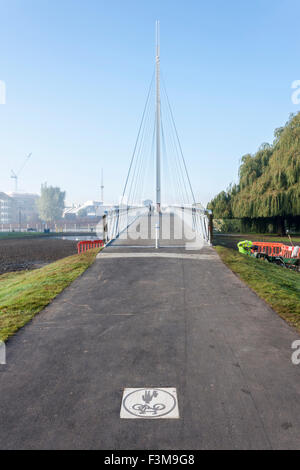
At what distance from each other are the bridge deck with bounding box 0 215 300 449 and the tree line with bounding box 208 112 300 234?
81.2ft

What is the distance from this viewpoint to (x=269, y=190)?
3036 centimetres

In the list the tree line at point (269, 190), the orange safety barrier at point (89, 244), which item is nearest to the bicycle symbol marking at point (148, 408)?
the orange safety barrier at point (89, 244)

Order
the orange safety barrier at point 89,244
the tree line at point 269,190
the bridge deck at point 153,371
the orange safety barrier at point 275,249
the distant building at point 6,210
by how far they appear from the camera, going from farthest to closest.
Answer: the distant building at point 6,210
the tree line at point 269,190
the orange safety barrier at point 89,244
the orange safety barrier at point 275,249
the bridge deck at point 153,371

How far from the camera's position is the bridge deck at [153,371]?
Answer: 2.88 m

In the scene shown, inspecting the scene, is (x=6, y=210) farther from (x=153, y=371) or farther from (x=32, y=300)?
(x=153, y=371)

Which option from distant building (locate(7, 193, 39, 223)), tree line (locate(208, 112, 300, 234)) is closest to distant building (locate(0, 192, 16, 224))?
distant building (locate(7, 193, 39, 223))

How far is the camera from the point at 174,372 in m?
3.93

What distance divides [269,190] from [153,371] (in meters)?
29.8

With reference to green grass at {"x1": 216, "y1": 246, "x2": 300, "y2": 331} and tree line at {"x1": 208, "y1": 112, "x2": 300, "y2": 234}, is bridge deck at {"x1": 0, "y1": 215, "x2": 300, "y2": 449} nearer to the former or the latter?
green grass at {"x1": 216, "y1": 246, "x2": 300, "y2": 331}

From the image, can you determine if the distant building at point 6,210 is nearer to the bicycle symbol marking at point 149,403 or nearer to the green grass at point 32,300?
the green grass at point 32,300

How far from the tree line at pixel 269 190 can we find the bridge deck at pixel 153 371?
975 inches

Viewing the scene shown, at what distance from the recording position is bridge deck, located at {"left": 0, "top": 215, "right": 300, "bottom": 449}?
2877 millimetres
